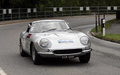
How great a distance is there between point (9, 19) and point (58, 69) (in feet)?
116

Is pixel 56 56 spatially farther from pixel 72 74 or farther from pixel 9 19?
pixel 9 19

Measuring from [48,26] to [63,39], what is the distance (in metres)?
1.57

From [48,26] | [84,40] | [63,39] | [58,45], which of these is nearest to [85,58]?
[84,40]

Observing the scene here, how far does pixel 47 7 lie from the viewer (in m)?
47.3

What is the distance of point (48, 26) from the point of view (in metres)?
11.3

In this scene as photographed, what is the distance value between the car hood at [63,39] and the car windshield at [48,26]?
2.50ft

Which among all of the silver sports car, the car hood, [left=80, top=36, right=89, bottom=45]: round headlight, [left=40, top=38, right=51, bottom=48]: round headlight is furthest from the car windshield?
[left=80, top=36, right=89, bottom=45]: round headlight

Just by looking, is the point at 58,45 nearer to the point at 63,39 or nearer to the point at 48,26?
the point at 63,39

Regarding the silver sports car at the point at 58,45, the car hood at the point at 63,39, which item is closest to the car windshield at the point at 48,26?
the silver sports car at the point at 58,45

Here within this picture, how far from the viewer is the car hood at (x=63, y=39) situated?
967 cm

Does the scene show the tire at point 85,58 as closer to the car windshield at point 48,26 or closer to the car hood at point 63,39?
the car hood at point 63,39

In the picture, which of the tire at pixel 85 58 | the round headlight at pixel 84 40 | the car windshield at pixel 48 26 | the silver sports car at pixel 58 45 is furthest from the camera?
the car windshield at pixel 48 26

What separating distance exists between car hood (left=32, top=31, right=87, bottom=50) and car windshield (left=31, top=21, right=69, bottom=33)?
2.50ft

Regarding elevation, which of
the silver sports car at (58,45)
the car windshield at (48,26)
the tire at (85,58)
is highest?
the car windshield at (48,26)
